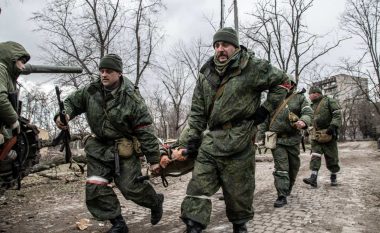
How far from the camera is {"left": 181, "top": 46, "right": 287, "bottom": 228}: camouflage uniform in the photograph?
13.2 ft

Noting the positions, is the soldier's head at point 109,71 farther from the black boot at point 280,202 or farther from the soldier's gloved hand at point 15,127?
the black boot at point 280,202

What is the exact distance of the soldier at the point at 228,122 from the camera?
159 inches

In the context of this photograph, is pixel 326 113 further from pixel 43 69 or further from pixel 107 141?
pixel 43 69

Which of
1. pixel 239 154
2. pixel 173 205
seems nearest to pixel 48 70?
pixel 173 205

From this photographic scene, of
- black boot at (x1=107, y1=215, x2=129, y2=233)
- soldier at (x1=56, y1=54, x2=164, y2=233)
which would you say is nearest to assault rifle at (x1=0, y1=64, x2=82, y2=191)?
soldier at (x1=56, y1=54, x2=164, y2=233)

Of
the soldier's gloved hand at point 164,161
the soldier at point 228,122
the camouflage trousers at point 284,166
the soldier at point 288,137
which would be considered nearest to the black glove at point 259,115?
the soldier at point 228,122

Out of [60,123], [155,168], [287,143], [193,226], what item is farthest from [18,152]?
[287,143]

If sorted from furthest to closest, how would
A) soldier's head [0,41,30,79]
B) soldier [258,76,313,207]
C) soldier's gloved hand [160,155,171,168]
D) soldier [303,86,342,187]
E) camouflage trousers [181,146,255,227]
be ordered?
soldier [303,86,342,187] → soldier [258,76,313,207] → soldier's head [0,41,30,79] → soldier's gloved hand [160,155,171,168] → camouflage trousers [181,146,255,227]

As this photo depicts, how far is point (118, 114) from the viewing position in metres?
4.71

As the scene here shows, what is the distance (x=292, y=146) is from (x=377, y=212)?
5.51ft

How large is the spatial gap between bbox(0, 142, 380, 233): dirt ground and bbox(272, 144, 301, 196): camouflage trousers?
311mm

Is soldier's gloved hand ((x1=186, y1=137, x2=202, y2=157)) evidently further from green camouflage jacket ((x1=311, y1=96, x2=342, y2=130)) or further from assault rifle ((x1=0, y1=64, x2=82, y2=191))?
green camouflage jacket ((x1=311, y1=96, x2=342, y2=130))

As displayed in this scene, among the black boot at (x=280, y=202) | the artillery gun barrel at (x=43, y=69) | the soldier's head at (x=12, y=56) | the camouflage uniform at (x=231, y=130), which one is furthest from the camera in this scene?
the artillery gun barrel at (x=43, y=69)

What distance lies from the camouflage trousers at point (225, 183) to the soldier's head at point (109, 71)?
1496 millimetres
